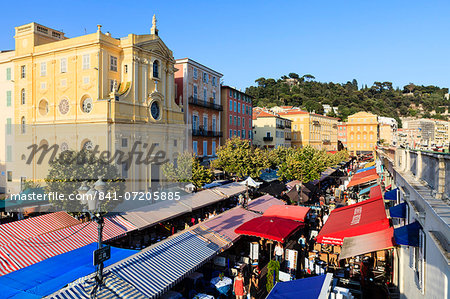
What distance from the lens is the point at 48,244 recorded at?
1255 cm

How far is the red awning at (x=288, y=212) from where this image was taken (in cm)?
1744

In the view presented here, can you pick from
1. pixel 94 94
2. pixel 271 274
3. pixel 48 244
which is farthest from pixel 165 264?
pixel 94 94

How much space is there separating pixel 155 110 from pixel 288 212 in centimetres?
1944

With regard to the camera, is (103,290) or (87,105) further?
(87,105)

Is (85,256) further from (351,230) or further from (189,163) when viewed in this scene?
(189,163)

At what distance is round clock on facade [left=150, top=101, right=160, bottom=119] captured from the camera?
3179 centimetres

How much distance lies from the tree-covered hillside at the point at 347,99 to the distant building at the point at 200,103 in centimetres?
8664

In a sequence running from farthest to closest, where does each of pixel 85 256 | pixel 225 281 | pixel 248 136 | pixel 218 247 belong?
pixel 248 136, pixel 218 247, pixel 225 281, pixel 85 256

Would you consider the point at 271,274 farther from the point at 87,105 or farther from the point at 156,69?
the point at 156,69

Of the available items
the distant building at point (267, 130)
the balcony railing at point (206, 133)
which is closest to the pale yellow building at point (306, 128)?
the distant building at point (267, 130)

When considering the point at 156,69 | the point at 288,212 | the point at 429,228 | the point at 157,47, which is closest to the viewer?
the point at 429,228

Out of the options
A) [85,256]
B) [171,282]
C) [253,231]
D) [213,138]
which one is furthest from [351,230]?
[213,138]

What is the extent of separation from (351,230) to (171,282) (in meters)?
7.32

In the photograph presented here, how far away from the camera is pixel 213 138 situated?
146 ft
